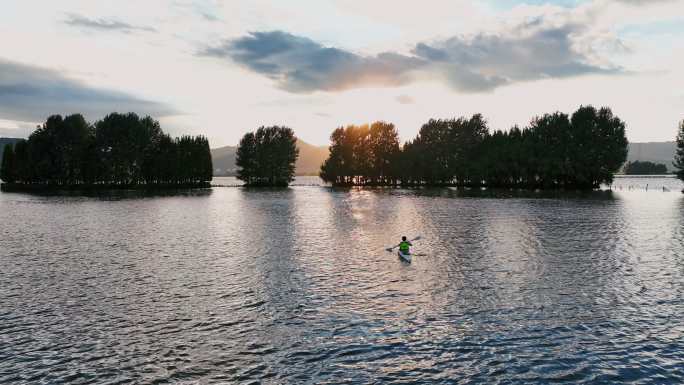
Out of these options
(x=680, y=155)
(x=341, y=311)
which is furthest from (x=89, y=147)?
(x=680, y=155)

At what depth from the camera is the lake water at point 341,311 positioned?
16703 millimetres

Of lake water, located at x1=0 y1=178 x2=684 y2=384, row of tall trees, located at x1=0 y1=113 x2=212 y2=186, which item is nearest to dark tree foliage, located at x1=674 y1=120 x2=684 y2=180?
lake water, located at x1=0 y1=178 x2=684 y2=384

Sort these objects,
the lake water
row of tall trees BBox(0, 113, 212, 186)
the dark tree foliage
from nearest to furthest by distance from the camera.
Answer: the lake water
the dark tree foliage
row of tall trees BBox(0, 113, 212, 186)

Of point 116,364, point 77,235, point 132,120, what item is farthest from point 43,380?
point 132,120

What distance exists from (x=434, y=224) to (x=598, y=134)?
115284 mm

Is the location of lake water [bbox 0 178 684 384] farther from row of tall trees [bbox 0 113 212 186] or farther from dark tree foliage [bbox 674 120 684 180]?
row of tall trees [bbox 0 113 212 186]

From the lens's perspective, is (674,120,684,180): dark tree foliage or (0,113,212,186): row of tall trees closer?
(674,120,684,180): dark tree foliage

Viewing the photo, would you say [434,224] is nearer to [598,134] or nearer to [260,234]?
[260,234]

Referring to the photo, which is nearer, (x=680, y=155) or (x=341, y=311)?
(x=341, y=311)

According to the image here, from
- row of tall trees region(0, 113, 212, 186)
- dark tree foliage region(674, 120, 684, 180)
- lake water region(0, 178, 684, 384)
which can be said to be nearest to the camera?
lake water region(0, 178, 684, 384)

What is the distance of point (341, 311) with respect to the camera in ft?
A: 77.6

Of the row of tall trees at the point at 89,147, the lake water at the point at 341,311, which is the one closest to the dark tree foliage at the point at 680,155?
the lake water at the point at 341,311

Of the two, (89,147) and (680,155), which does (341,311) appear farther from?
(89,147)

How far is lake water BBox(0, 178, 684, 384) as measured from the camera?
16703 mm
